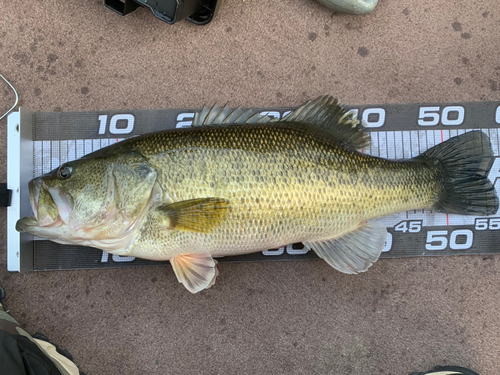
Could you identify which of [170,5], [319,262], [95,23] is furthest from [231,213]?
[95,23]

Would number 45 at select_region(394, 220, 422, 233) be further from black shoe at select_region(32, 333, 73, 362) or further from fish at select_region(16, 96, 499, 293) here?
black shoe at select_region(32, 333, 73, 362)

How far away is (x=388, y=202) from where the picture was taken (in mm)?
1626

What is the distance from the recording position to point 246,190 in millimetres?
1492

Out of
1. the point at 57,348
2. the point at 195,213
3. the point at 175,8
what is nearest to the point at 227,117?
the point at 195,213

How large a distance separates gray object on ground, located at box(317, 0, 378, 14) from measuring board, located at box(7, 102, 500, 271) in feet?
1.78

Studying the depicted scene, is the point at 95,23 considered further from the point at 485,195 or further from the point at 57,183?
the point at 485,195

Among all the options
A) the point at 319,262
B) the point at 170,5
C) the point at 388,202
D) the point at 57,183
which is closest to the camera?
the point at 57,183

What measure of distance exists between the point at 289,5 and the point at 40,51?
1.45 meters

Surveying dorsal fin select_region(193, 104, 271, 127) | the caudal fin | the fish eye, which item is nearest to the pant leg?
the fish eye

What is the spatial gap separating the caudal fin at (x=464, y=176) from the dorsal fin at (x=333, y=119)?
370 mm

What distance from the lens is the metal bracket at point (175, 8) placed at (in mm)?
1792

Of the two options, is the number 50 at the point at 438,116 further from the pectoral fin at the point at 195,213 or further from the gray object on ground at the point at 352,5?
the pectoral fin at the point at 195,213

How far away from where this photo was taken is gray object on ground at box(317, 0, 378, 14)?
193 centimetres

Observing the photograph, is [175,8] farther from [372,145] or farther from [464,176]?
[464,176]
